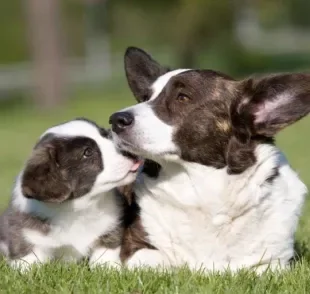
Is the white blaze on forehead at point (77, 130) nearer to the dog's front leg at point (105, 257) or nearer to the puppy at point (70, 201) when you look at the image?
the puppy at point (70, 201)

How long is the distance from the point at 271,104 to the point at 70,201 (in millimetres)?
1518

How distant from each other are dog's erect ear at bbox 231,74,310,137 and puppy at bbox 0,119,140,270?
2.61 feet

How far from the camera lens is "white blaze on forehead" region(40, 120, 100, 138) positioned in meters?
6.28

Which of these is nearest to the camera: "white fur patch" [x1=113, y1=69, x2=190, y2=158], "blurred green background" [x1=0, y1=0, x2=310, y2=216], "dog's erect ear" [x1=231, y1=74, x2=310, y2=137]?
"white fur patch" [x1=113, y1=69, x2=190, y2=158]

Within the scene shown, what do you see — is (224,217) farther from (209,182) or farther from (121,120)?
(121,120)

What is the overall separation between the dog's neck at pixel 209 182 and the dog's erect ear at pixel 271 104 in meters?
0.15

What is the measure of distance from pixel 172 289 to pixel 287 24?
43576 millimetres

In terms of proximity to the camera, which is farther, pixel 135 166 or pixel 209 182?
pixel 135 166

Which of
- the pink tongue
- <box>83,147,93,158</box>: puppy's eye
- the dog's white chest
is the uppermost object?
<box>83,147,93,158</box>: puppy's eye

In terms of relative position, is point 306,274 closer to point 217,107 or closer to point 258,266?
point 258,266

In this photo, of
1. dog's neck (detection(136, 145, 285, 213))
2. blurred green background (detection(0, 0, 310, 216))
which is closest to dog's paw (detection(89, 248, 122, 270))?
dog's neck (detection(136, 145, 285, 213))

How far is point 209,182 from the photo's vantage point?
591 cm

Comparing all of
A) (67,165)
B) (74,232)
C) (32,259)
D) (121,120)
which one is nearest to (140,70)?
(67,165)

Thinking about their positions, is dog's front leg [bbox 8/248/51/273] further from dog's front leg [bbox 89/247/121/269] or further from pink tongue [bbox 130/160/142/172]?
pink tongue [bbox 130/160/142/172]
